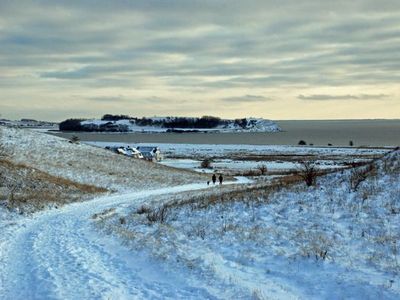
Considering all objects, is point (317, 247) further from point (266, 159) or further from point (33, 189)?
point (266, 159)

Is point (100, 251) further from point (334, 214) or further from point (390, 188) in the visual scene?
point (390, 188)

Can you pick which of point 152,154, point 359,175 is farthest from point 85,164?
point 152,154

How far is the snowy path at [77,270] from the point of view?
9.30 metres

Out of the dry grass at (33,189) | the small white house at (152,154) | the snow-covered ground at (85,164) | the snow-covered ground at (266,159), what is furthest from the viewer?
the small white house at (152,154)

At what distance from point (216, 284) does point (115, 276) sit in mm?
Answer: 2337

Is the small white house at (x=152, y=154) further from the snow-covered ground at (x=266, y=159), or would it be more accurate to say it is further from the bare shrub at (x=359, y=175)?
the bare shrub at (x=359, y=175)

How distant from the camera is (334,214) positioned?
14.2 m

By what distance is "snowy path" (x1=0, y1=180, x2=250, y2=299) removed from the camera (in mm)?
9305

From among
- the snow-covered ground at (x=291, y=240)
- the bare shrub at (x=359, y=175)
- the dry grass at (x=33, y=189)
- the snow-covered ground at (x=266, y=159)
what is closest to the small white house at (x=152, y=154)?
the snow-covered ground at (x=266, y=159)

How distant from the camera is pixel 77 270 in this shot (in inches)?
436

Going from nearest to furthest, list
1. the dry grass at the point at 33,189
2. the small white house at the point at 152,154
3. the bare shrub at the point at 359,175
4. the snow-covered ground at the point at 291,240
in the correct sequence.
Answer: the snow-covered ground at the point at 291,240
the bare shrub at the point at 359,175
the dry grass at the point at 33,189
the small white house at the point at 152,154

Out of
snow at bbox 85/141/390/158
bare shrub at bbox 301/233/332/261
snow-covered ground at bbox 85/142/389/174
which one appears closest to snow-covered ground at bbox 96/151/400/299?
bare shrub at bbox 301/233/332/261

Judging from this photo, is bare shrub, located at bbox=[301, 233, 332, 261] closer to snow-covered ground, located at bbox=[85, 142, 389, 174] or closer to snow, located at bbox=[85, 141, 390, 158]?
snow-covered ground, located at bbox=[85, 142, 389, 174]

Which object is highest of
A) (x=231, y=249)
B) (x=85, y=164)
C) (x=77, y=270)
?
(x=231, y=249)
